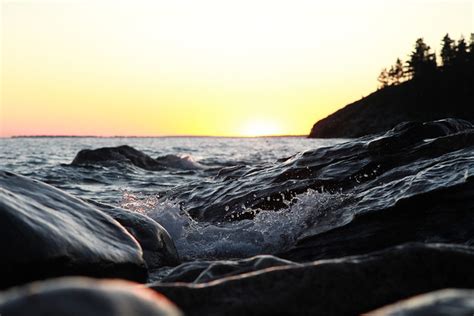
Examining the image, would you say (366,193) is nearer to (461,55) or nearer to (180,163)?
(180,163)

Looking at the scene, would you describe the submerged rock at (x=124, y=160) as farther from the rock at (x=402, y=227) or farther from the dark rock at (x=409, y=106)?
the dark rock at (x=409, y=106)

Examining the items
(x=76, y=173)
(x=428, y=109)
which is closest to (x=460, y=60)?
(x=428, y=109)

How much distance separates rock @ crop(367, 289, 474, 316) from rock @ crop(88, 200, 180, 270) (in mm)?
3185

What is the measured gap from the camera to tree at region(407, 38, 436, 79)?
71812 mm

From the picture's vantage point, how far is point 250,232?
19.2 feet

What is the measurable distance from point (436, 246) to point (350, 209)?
2.80 meters

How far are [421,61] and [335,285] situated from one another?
3042 inches

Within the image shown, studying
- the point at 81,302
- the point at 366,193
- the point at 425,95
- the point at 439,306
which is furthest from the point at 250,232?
the point at 425,95

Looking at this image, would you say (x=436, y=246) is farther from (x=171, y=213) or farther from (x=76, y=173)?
(x=76, y=173)

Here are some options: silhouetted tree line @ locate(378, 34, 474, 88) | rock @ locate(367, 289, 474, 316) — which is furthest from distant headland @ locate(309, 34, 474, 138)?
rock @ locate(367, 289, 474, 316)

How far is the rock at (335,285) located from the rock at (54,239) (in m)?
0.89

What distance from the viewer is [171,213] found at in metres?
7.06

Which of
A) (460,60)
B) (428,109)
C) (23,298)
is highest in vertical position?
(460,60)

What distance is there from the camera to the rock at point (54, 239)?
9.11ft
